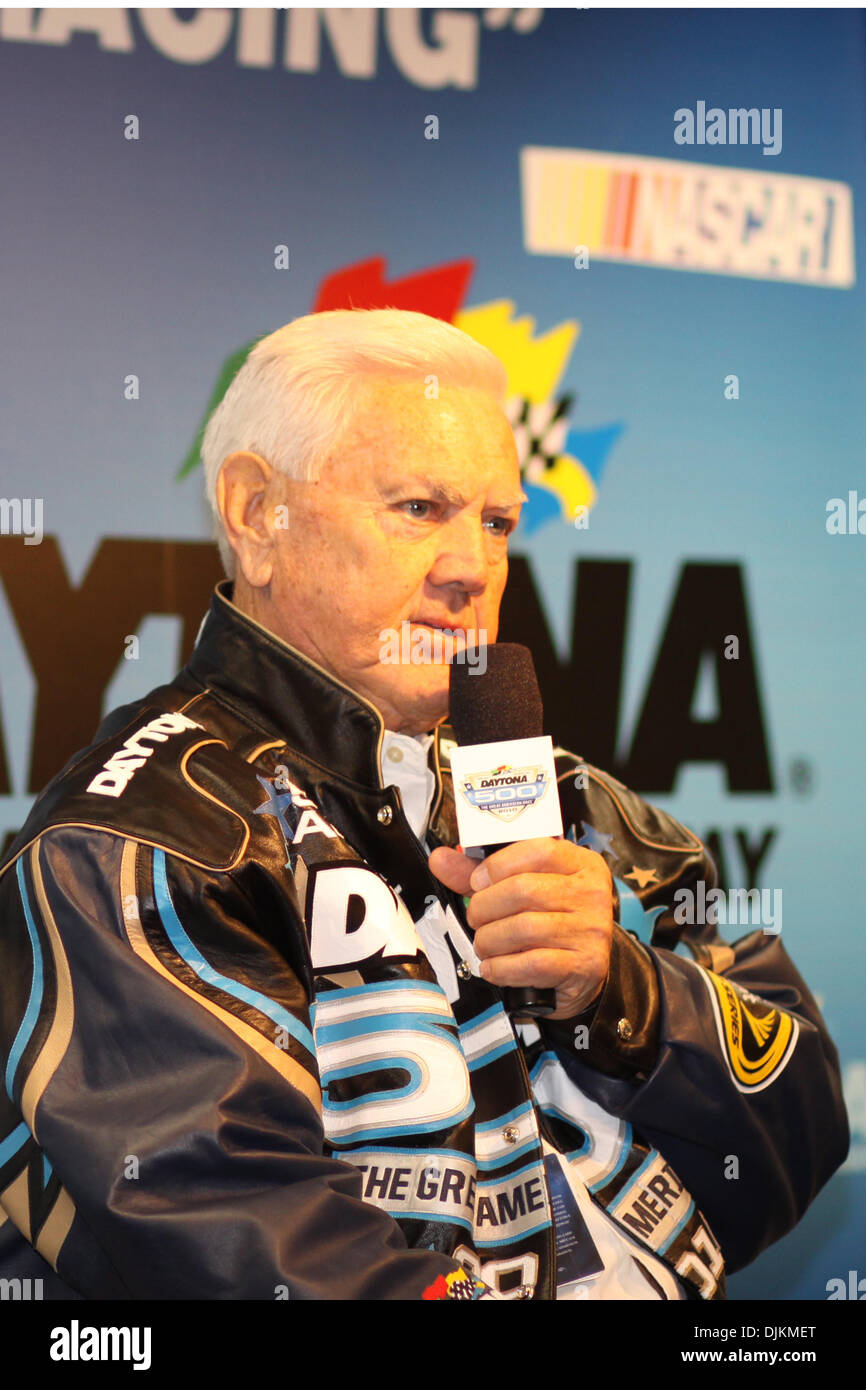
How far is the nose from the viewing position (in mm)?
1469

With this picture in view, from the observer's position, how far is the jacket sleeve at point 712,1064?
1389 millimetres

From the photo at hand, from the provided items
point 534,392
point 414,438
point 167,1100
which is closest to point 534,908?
point 167,1100

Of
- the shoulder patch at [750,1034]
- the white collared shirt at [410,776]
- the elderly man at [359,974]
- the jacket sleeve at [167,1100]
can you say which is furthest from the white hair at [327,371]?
the shoulder patch at [750,1034]

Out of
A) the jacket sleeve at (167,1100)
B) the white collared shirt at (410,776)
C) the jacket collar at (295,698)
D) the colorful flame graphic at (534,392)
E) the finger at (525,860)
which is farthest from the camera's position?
the colorful flame graphic at (534,392)

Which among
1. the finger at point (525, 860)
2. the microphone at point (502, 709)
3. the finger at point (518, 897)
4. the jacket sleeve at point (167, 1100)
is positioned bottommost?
the jacket sleeve at point (167, 1100)

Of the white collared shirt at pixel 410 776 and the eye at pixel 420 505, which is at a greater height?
the eye at pixel 420 505

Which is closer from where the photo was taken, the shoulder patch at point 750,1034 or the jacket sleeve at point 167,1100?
the jacket sleeve at point 167,1100

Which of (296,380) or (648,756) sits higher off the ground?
(296,380)

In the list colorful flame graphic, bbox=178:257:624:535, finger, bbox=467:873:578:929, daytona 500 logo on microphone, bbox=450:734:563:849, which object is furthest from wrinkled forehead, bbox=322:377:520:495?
colorful flame graphic, bbox=178:257:624:535

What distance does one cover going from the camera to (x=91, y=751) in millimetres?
1283

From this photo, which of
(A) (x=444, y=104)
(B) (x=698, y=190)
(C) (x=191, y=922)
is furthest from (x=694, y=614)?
(C) (x=191, y=922)

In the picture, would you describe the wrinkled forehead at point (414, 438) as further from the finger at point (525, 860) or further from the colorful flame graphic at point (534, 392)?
the colorful flame graphic at point (534, 392)

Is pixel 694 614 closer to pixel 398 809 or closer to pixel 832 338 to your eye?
pixel 832 338

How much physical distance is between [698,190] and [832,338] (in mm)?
405
